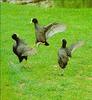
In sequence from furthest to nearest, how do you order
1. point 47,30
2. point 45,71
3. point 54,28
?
1. point 45,71
2. point 47,30
3. point 54,28

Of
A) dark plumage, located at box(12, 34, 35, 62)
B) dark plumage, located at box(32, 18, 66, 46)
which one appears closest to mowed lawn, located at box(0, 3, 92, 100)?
dark plumage, located at box(12, 34, 35, 62)

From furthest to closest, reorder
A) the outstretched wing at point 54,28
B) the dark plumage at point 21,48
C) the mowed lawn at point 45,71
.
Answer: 1. the dark plumage at point 21,48
2. the outstretched wing at point 54,28
3. the mowed lawn at point 45,71

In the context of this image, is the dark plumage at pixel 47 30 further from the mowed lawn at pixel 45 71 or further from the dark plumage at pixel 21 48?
the mowed lawn at pixel 45 71

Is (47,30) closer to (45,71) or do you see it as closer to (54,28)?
(54,28)

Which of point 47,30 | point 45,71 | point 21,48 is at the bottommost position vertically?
point 45,71

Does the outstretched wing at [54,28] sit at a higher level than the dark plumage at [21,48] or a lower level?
higher

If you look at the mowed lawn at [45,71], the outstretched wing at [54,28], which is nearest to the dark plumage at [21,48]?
the mowed lawn at [45,71]

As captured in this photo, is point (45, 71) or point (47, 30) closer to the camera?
point (47, 30)

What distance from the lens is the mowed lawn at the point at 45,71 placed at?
38.8 ft

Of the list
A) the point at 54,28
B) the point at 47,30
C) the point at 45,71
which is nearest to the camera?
the point at 54,28

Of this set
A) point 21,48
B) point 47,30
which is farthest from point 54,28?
point 21,48

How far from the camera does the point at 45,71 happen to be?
45.0ft

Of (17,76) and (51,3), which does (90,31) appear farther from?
(51,3)

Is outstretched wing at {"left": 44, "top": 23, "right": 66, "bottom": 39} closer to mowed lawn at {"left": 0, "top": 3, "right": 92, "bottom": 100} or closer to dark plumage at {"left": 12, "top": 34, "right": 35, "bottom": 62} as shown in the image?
dark plumage at {"left": 12, "top": 34, "right": 35, "bottom": 62}
